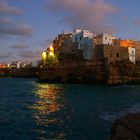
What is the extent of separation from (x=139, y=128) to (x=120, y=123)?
4.92 ft

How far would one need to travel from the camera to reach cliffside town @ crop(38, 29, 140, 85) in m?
91.8

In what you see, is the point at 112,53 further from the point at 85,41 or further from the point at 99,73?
the point at 85,41

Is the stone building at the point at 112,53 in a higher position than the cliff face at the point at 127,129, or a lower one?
higher

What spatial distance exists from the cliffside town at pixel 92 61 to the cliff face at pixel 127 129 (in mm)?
72901

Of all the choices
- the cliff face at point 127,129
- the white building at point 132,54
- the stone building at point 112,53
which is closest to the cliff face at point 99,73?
the stone building at point 112,53

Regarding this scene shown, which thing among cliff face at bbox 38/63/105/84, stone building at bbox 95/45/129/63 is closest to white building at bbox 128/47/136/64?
stone building at bbox 95/45/129/63

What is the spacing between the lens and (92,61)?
94750 millimetres

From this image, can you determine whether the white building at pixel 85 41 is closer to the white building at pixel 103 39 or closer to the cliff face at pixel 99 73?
the white building at pixel 103 39

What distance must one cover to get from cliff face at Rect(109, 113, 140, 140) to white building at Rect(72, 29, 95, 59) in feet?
293

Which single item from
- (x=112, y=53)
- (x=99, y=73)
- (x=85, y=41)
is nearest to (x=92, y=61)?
(x=99, y=73)

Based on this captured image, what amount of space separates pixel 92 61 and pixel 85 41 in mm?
19170

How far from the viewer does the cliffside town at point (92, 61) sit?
301 feet

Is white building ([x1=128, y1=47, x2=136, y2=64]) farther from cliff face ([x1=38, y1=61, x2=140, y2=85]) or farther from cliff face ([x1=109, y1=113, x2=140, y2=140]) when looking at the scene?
cliff face ([x1=109, y1=113, x2=140, y2=140])

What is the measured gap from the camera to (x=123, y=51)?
334 feet
